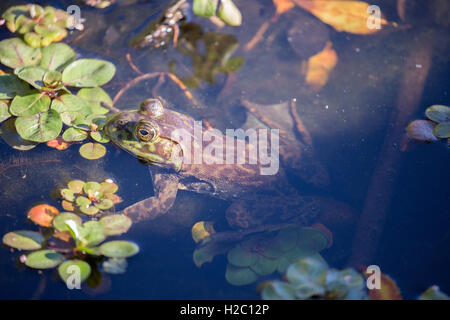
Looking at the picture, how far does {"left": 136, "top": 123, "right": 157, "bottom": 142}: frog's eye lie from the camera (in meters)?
4.15

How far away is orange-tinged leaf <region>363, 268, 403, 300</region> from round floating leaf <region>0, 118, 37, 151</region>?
4.05m

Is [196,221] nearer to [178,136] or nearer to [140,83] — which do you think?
[178,136]

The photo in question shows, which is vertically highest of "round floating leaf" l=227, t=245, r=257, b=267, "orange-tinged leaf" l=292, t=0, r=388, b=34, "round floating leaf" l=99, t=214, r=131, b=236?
"orange-tinged leaf" l=292, t=0, r=388, b=34

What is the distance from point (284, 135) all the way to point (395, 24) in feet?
8.94

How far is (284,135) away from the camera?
5.00 metres

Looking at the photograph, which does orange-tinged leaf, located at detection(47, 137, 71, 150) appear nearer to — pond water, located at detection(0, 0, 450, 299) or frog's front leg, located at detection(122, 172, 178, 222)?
pond water, located at detection(0, 0, 450, 299)

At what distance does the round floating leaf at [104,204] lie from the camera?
3866 mm

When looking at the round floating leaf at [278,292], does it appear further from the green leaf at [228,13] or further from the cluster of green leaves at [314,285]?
the green leaf at [228,13]

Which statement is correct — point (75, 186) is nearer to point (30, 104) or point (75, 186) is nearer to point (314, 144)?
point (30, 104)

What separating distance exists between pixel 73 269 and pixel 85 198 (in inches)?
31.1

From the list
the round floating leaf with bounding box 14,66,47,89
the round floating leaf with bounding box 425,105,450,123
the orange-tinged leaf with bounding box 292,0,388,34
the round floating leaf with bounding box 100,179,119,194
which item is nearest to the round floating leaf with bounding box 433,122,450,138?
the round floating leaf with bounding box 425,105,450,123

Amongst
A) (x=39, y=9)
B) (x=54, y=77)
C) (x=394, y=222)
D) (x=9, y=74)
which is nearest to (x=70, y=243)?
(x=54, y=77)

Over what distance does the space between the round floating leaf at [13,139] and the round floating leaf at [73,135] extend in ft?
1.31

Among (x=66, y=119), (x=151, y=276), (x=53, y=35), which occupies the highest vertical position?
(x=53, y=35)
